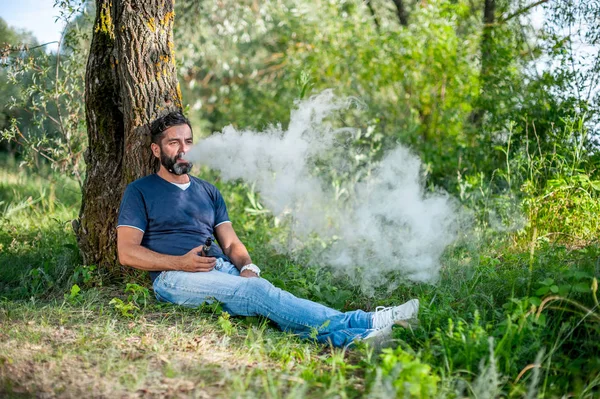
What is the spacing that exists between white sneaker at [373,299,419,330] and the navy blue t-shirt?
118 centimetres

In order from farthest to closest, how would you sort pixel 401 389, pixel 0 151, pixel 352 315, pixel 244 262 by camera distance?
pixel 0 151 < pixel 244 262 < pixel 352 315 < pixel 401 389

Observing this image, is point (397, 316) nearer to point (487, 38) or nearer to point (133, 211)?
point (133, 211)

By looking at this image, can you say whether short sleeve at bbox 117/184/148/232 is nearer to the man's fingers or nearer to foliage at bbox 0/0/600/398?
the man's fingers

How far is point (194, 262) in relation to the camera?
3.41 meters

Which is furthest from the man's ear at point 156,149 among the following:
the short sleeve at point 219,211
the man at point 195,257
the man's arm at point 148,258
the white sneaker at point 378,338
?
the white sneaker at point 378,338

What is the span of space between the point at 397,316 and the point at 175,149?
66.3 inches

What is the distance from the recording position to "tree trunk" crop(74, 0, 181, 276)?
3986mm

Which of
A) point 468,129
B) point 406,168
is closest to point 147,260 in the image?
point 406,168

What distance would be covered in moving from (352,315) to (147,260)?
121 centimetres

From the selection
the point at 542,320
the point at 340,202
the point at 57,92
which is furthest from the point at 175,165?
the point at 340,202

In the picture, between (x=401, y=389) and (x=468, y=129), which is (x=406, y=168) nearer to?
(x=468, y=129)

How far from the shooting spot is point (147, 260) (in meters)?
3.38

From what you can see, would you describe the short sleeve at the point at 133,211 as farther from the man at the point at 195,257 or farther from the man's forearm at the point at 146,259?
the man's forearm at the point at 146,259

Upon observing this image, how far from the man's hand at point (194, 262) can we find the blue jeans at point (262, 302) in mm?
34
